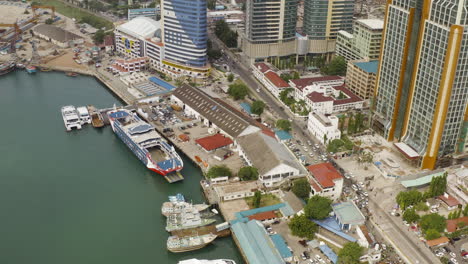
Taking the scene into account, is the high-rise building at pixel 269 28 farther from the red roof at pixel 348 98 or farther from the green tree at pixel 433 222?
the green tree at pixel 433 222

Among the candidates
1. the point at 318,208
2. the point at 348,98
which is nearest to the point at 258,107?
the point at 348,98

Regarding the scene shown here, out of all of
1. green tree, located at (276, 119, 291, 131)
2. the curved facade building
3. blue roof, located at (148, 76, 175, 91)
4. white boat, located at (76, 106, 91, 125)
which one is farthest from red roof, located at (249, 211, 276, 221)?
the curved facade building


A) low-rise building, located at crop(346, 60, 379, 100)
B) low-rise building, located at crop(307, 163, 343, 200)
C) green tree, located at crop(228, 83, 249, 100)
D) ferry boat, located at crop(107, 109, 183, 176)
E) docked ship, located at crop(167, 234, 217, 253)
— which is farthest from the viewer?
green tree, located at crop(228, 83, 249, 100)

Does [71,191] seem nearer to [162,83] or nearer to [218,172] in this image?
[218,172]

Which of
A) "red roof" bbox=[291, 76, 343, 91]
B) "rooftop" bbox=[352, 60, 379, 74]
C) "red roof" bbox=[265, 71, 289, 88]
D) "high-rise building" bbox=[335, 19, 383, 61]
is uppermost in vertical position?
"high-rise building" bbox=[335, 19, 383, 61]

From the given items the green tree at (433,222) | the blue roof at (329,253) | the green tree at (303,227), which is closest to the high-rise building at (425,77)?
the green tree at (433,222)

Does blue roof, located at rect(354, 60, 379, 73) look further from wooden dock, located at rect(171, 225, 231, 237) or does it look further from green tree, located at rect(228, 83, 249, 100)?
wooden dock, located at rect(171, 225, 231, 237)

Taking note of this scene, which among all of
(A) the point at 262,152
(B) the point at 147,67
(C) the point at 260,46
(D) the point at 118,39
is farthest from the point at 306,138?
(D) the point at 118,39

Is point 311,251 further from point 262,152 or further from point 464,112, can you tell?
point 464,112
